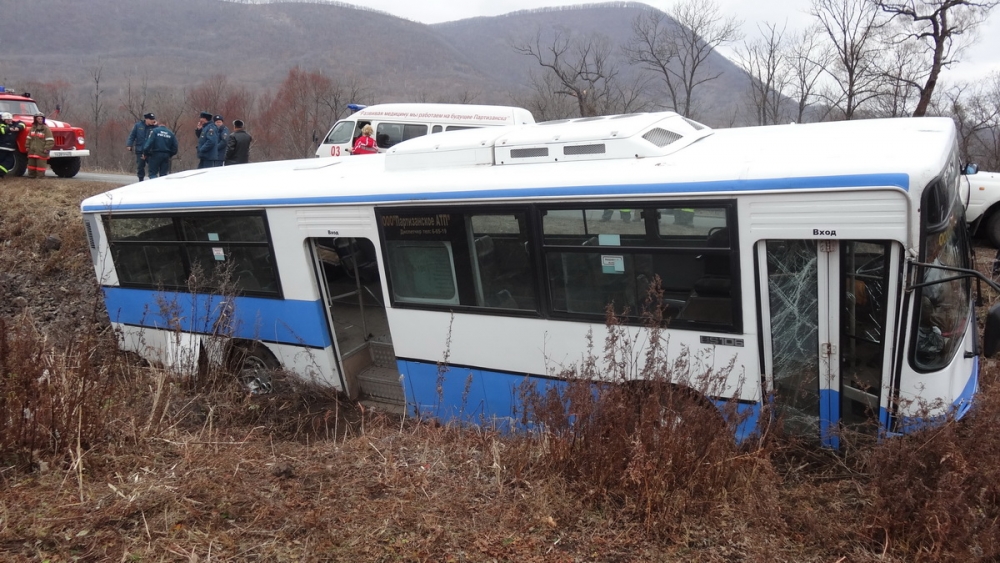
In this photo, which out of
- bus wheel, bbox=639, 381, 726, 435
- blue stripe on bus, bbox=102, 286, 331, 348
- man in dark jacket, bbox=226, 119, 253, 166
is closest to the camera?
bus wheel, bbox=639, 381, 726, 435

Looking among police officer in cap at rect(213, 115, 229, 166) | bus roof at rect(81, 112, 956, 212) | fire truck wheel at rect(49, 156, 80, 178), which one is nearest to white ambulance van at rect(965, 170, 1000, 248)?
bus roof at rect(81, 112, 956, 212)

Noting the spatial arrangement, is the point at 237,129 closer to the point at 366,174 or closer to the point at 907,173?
the point at 366,174

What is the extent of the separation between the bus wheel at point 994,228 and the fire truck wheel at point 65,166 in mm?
20554

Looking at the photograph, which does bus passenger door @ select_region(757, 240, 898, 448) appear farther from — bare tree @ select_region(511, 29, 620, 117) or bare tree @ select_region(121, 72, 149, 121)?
bare tree @ select_region(121, 72, 149, 121)

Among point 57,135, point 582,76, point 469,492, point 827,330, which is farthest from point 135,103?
point 827,330

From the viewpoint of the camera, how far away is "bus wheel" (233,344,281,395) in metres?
7.03

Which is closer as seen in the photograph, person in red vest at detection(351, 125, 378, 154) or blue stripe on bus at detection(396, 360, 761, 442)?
blue stripe on bus at detection(396, 360, 761, 442)

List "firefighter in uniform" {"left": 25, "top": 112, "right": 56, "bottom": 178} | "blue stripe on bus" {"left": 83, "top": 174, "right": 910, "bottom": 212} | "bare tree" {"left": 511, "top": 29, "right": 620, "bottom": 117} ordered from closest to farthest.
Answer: "blue stripe on bus" {"left": 83, "top": 174, "right": 910, "bottom": 212}
"firefighter in uniform" {"left": 25, "top": 112, "right": 56, "bottom": 178}
"bare tree" {"left": 511, "top": 29, "right": 620, "bottom": 117}

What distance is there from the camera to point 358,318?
7199mm

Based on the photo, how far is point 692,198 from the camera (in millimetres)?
4383

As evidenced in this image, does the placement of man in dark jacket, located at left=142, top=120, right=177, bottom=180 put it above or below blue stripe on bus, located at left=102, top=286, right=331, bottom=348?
above

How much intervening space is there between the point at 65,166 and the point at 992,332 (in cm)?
2077

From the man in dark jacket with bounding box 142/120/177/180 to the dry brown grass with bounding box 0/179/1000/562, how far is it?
416 inches

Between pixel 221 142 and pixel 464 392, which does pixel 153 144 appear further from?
pixel 464 392
